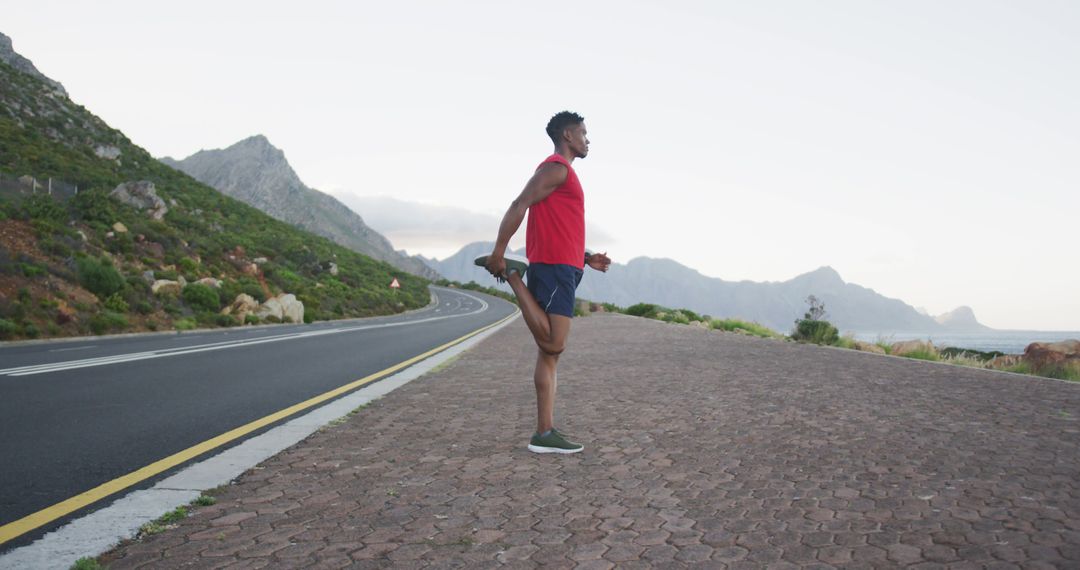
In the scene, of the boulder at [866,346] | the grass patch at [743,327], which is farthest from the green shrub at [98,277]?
the boulder at [866,346]

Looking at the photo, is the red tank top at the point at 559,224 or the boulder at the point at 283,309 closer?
the red tank top at the point at 559,224

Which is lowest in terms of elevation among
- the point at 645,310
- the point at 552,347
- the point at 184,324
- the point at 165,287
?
the point at 184,324

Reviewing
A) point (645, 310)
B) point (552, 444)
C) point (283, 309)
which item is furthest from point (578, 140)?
point (645, 310)

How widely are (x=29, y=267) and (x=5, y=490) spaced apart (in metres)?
18.8

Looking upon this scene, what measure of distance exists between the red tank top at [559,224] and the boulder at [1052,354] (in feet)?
32.3

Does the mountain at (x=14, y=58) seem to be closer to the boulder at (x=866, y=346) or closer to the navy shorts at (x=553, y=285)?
the boulder at (x=866, y=346)

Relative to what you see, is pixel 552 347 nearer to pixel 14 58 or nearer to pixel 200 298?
pixel 200 298

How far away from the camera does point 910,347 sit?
1363cm

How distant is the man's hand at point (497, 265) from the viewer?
401 centimetres

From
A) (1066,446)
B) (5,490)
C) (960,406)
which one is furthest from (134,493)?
(960,406)

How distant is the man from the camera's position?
4.04m

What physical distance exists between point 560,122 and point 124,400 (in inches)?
210

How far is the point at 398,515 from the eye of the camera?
117 inches

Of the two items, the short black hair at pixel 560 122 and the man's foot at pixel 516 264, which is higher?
the short black hair at pixel 560 122
